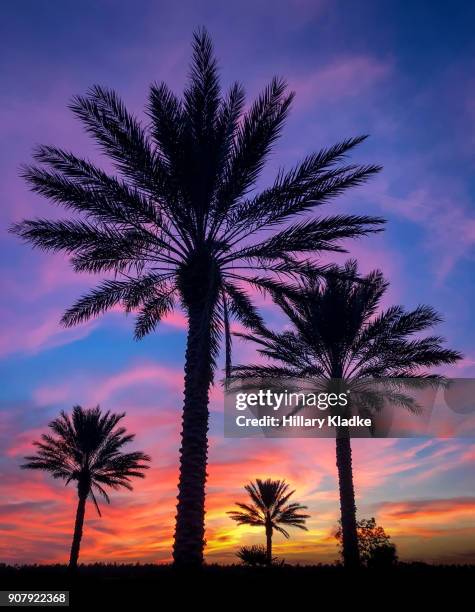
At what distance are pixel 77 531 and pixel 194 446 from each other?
16619mm

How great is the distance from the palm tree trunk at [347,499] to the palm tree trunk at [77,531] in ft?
43.8

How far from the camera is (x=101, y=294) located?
41.0 feet

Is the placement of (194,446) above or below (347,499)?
above

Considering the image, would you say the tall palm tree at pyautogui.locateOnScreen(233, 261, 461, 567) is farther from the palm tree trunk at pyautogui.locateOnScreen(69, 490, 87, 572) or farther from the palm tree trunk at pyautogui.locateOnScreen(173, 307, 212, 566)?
the palm tree trunk at pyautogui.locateOnScreen(69, 490, 87, 572)

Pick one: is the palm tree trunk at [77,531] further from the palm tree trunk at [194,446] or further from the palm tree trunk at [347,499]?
the palm tree trunk at [194,446]

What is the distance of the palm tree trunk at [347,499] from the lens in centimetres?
1524

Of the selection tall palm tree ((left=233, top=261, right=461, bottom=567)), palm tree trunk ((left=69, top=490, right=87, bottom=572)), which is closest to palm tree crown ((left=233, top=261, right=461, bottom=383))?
tall palm tree ((left=233, top=261, right=461, bottom=567))

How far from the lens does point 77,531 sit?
2336 cm

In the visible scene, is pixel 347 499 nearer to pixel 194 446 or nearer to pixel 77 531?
pixel 194 446

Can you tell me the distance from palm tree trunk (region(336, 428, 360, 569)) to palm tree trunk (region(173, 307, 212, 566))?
23.7 feet

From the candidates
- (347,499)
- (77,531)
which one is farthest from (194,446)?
(77,531)

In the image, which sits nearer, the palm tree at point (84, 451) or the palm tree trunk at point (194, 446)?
the palm tree trunk at point (194, 446)

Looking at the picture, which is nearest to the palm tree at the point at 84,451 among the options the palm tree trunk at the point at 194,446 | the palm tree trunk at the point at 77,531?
the palm tree trunk at the point at 77,531

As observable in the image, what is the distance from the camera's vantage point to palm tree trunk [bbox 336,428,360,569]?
1524 cm
